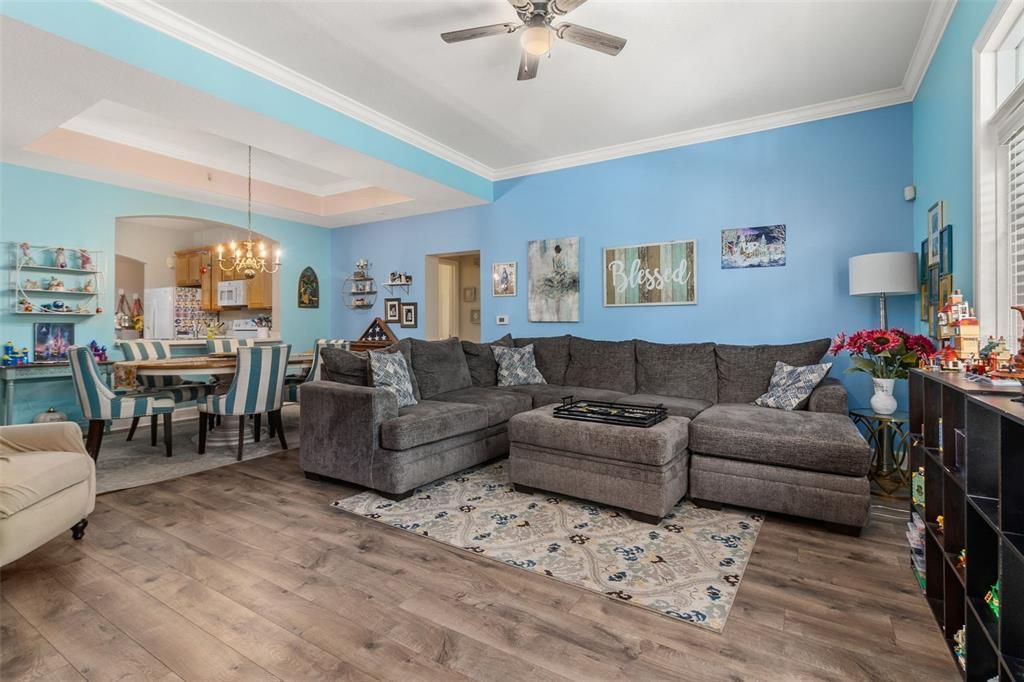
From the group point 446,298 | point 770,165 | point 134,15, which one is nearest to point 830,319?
point 770,165

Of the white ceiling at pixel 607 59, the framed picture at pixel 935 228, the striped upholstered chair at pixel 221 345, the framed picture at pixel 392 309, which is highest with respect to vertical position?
the white ceiling at pixel 607 59

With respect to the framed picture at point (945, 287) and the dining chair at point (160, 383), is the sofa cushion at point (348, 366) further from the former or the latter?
the framed picture at point (945, 287)

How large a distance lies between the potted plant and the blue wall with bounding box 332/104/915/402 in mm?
708

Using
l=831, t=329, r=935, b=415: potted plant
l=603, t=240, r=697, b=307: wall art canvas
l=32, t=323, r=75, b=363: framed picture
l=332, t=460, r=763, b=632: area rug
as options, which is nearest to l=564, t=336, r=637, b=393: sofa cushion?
l=603, t=240, r=697, b=307: wall art canvas

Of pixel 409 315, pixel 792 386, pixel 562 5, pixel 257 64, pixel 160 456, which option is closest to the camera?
pixel 562 5

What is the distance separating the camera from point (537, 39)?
2498mm

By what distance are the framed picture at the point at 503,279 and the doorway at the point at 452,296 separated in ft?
2.93

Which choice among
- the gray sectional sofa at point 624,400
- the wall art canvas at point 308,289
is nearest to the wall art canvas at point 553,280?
the gray sectional sofa at point 624,400

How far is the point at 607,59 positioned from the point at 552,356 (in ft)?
8.55

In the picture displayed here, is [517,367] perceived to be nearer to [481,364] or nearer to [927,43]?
[481,364]

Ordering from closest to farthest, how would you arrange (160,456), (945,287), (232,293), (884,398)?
(945,287) < (884,398) < (160,456) < (232,293)

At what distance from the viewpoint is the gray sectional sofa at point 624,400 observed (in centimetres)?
258

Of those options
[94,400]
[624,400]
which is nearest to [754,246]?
[624,400]

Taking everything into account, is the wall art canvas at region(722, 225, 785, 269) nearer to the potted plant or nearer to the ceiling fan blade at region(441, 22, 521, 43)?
the potted plant
